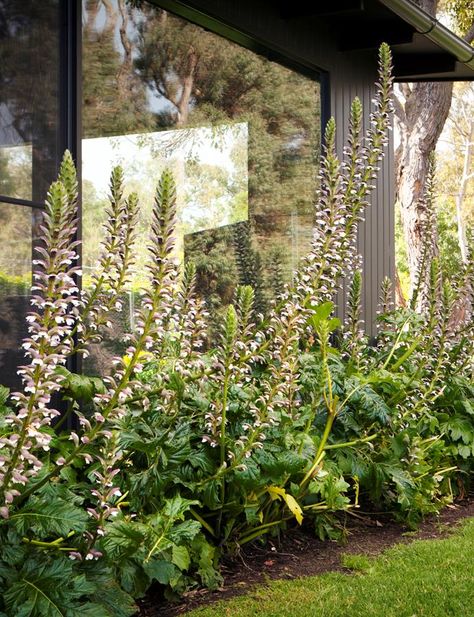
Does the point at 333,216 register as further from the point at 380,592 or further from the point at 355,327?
the point at 380,592

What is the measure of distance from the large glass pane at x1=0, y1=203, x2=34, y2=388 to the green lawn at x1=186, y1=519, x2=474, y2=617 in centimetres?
152

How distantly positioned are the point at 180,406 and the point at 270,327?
0.65 metres

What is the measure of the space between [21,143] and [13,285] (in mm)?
742

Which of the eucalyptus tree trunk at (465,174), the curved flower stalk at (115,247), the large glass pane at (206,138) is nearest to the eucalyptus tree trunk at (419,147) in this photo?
the large glass pane at (206,138)

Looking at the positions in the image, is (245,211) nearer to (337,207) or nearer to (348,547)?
(337,207)

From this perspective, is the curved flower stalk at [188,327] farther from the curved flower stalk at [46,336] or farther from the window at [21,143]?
the curved flower stalk at [46,336]

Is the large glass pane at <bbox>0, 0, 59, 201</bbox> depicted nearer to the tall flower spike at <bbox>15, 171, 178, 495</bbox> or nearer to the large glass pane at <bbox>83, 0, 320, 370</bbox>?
the large glass pane at <bbox>83, 0, 320, 370</bbox>

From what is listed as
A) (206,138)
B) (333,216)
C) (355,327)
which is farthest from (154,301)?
(206,138)

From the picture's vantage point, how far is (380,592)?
12.2 feet

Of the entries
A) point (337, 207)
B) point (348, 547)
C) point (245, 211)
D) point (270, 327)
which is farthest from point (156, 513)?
point (245, 211)

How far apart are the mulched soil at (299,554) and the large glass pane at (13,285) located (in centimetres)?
132

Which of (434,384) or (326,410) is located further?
(434,384)

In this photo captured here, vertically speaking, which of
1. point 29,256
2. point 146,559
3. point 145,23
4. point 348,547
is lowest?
point 348,547

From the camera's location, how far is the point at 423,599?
364 cm
